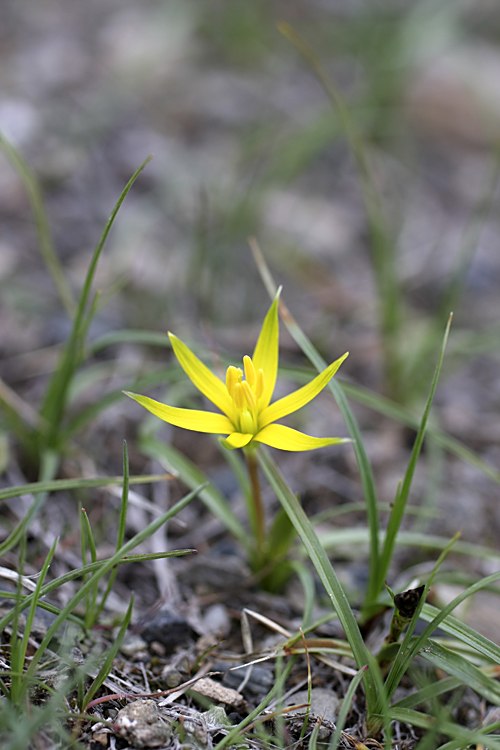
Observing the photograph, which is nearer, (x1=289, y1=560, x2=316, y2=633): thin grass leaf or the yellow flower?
the yellow flower

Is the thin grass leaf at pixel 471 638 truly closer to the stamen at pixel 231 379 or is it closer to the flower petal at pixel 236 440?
the flower petal at pixel 236 440

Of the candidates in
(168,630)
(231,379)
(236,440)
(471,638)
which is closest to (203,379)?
(231,379)

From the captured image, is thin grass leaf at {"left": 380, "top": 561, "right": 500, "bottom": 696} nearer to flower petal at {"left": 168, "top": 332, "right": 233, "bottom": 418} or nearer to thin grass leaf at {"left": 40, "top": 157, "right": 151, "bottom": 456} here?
flower petal at {"left": 168, "top": 332, "right": 233, "bottom": 418}

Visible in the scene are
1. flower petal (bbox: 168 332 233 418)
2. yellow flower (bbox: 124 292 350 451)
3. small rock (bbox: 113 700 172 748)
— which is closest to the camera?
small rock (bbox: 113 700 172 748)

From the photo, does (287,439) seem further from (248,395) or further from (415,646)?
(415,646)

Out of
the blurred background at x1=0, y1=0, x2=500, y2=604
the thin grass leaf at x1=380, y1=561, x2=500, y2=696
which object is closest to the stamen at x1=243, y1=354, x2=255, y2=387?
the thin grass leaf at x1=380, y1=561, x2=500, y2=696

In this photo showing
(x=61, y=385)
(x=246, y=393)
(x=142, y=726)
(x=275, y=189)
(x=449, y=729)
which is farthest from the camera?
(x=275, y=189)
